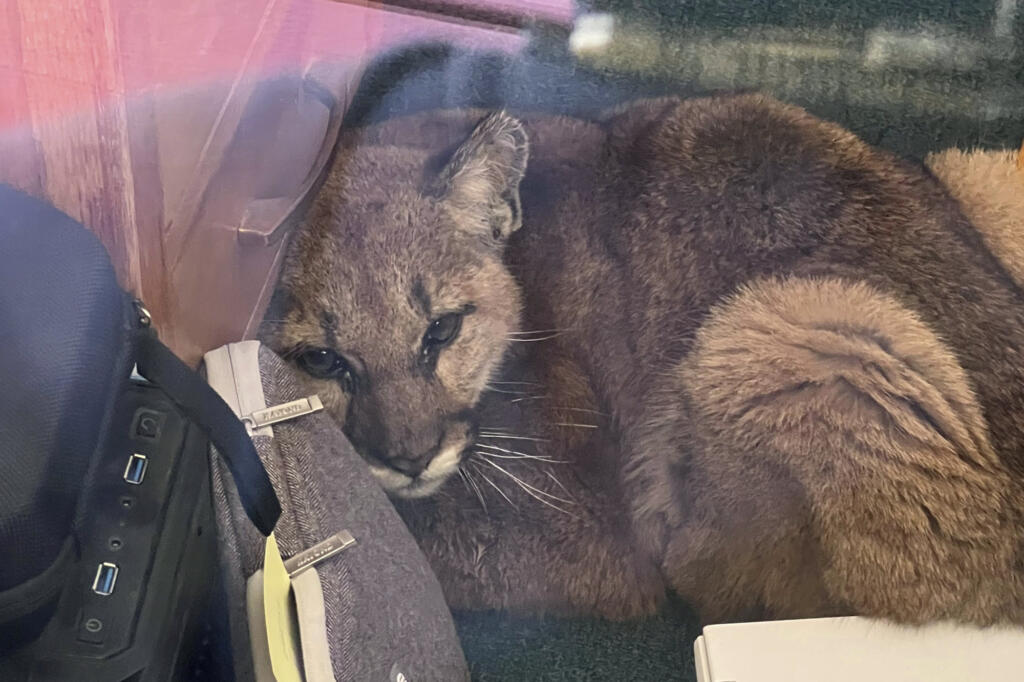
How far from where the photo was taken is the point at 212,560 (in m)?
0.78

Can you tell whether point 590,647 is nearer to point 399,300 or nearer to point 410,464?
point 410,464

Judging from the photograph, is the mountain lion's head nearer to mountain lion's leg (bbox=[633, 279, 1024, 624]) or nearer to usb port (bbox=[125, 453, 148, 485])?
mountain lion's leg (bbox=[633, 279, 1024, 624])

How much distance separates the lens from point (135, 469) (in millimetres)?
705

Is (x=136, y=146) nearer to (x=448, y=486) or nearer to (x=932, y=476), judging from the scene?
(x=448, y=486)

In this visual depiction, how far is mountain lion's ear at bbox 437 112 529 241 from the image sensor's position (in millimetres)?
1135

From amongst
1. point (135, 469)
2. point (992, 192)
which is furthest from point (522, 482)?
point (992, 192)

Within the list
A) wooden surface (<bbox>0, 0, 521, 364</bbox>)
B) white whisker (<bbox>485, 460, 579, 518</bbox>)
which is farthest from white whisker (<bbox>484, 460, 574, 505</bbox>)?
wooden surface (<bbox>0, 0, 521, 364</bbox>)

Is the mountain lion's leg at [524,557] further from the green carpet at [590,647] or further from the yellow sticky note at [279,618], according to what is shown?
the yellow sticky note at [279,618]

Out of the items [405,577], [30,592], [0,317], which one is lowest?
[405,577]

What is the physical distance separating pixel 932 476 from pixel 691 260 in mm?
399

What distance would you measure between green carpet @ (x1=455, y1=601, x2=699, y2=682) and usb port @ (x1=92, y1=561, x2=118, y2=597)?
632 millimetres

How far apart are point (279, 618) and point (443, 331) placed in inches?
18.2

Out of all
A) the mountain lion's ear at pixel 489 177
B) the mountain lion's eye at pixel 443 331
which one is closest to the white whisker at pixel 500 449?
the mountain lion's eye at pixel 443 331

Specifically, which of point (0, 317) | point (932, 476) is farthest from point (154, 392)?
point (932, 476)
